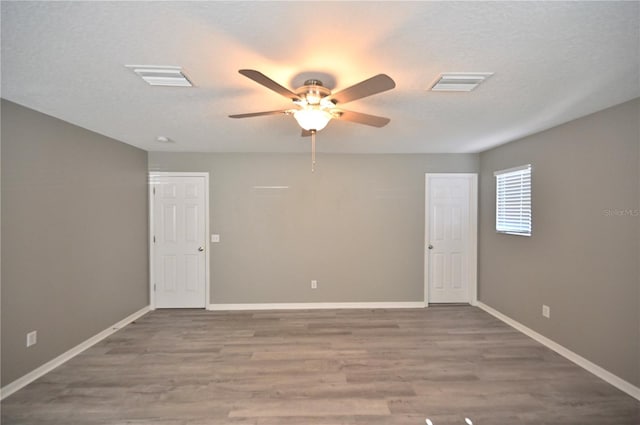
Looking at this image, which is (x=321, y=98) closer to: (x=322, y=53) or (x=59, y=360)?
(x=322, y=53)

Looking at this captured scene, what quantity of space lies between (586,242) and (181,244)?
501 centimetres

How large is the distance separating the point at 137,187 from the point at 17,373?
2.37m

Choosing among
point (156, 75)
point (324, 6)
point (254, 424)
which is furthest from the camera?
point (254, 424)

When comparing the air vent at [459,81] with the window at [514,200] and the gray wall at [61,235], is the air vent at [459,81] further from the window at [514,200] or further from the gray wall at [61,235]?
the gray wall at [61,235]

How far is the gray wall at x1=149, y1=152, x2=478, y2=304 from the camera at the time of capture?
412 centimetres

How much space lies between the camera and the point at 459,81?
1854 mm

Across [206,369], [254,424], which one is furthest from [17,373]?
[254,424]

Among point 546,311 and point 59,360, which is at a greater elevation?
point 546,311

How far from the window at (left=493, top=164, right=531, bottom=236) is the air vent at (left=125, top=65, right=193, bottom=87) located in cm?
376

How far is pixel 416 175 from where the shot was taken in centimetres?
423

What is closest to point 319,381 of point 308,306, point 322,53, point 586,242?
point 308,306

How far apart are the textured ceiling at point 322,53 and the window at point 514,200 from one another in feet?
2.93

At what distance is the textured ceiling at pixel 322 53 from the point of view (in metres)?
1.23

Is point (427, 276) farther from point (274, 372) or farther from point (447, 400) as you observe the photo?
point (274, 372)
